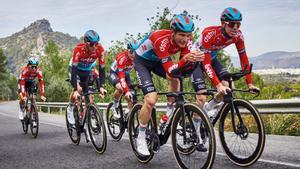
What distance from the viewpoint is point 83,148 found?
7.13 meters

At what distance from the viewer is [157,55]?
207 inches

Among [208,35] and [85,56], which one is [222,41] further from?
[85,56]

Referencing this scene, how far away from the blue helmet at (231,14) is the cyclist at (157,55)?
1.98 ft

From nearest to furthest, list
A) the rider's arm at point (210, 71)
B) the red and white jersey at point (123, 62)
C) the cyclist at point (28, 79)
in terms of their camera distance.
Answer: the rider's arm at point (210, 71) → the red and white jersey at point (123, 62) → the cyclist at point (28, 79)

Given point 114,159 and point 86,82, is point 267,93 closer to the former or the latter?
point 86,82

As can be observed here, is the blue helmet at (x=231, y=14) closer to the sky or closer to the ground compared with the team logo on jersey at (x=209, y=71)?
closer to the sky

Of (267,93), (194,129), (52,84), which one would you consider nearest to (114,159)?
(194,129)

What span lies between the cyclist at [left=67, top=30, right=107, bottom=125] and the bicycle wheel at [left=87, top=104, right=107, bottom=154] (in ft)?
1.53

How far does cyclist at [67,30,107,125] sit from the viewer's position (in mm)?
6801

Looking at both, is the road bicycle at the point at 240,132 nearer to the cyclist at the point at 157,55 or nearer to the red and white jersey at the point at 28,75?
the cyclist at the point at 157,55

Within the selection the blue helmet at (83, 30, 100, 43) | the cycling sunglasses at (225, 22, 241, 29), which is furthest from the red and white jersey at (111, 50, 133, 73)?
the cycling sunglasses at (225, 22, 241, 29)

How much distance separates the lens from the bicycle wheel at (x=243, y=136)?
181 inches

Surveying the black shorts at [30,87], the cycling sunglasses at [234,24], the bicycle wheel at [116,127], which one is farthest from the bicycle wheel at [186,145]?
the black shorts at [30,87]

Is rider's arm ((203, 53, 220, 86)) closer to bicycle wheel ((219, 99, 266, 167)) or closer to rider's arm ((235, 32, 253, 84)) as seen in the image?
bicycle wheel ((219, 99, 266, 167))
